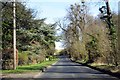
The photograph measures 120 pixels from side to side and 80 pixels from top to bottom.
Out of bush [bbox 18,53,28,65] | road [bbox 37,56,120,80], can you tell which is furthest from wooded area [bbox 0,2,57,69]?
road [bbox 37,56,120,80]

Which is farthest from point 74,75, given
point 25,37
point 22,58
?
point 25,37

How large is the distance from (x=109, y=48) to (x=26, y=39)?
24.5 m

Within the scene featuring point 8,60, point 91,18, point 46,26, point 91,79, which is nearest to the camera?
point 91,79

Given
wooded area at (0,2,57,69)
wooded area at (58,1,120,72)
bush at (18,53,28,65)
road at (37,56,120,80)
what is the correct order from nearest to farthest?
road at (37,56,120,80)
wooded area at (58,1,120,72)
wooded area at (0,2,57,69)
bush at (18,53,28,65)

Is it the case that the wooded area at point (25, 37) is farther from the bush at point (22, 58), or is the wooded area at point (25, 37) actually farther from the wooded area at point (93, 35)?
the wooded area at point (93, 35)

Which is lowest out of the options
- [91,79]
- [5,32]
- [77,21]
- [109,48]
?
[91,79]

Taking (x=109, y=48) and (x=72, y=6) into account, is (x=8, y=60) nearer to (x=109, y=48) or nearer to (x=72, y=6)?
(x=109, y=48)

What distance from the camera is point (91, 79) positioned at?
26.6m

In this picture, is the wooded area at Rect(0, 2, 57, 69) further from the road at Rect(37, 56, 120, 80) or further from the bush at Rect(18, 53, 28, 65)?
the road at Rect(37, 56, 120, 80)

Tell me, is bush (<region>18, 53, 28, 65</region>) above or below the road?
above

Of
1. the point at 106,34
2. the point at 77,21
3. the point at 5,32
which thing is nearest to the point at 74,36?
the point at 77,21

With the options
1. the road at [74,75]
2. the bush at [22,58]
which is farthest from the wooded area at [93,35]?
the bush at [22,58]

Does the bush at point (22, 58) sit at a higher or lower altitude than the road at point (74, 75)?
higher

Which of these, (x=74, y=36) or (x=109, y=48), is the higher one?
(x=74, y=36)
